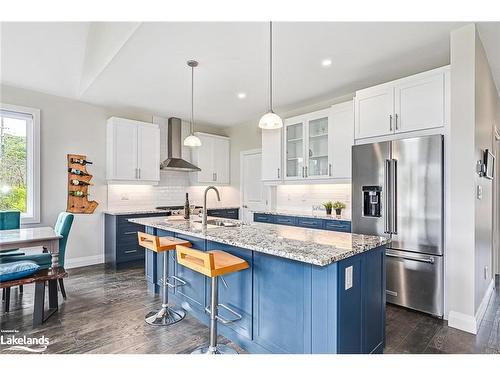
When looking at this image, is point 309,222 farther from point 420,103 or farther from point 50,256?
point 50,256

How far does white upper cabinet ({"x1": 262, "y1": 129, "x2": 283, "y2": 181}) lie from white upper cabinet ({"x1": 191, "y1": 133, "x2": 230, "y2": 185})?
144cm

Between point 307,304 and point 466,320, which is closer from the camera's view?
point 307,304

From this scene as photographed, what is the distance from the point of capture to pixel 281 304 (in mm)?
1950

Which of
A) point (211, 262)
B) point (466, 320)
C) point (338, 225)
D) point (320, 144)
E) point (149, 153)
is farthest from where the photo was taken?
point (149, 153)

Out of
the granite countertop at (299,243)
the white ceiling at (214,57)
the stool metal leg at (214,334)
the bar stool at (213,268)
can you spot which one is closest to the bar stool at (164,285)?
the granite countertop at (299,243)

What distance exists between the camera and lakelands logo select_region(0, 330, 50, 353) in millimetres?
2252

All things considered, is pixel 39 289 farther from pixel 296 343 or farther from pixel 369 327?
pixel 369 327

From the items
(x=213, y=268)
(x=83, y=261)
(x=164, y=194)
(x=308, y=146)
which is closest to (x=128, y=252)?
(x=83, y=261)

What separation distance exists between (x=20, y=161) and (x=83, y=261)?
1.81 metres

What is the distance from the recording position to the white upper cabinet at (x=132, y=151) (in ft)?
16.0

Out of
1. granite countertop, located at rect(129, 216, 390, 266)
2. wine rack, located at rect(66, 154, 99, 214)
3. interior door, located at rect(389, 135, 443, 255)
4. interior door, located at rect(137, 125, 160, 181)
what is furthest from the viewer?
interior door, located at rect(137, 125, 160, 181)

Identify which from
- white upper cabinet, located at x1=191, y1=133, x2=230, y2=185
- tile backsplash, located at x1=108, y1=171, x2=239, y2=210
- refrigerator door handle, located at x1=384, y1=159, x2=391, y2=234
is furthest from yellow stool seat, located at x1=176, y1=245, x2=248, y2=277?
white upper cabinet, located at x1=191, y1=133, x2=230, y2=185

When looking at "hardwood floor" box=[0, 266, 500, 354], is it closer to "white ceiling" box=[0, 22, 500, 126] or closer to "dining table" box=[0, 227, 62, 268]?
"dining table" box=[0, 227, 62, 268]
